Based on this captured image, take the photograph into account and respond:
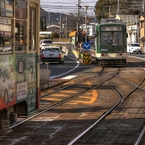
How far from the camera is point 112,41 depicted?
35.3m

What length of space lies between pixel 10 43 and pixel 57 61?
3028cm

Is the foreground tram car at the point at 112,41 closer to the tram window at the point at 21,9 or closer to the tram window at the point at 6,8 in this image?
the tram window at the point at 21,9

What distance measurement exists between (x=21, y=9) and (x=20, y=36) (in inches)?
22.0

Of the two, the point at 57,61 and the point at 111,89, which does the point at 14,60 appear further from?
the point at 57,61

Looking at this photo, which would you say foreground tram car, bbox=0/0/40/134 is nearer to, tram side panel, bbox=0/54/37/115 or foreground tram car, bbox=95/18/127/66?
tram side panel, bbox=0/54/37/115

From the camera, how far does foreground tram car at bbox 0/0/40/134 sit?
29.1 ft

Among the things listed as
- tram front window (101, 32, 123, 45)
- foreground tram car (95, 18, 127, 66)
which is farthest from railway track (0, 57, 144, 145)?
tram front window (101, 32, 123, 45)

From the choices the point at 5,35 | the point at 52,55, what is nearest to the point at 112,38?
the point at 52,55

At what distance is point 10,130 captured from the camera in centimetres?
1028

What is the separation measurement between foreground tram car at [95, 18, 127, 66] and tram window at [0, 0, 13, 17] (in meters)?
26.2

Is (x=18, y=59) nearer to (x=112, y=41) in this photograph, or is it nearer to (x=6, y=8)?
(x=6, y=8)

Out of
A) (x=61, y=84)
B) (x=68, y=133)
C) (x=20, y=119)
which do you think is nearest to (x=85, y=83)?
(x=61, y=84)

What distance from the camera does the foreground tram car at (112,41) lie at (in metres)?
35.0

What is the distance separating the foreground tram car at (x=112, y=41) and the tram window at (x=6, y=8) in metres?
26.2
